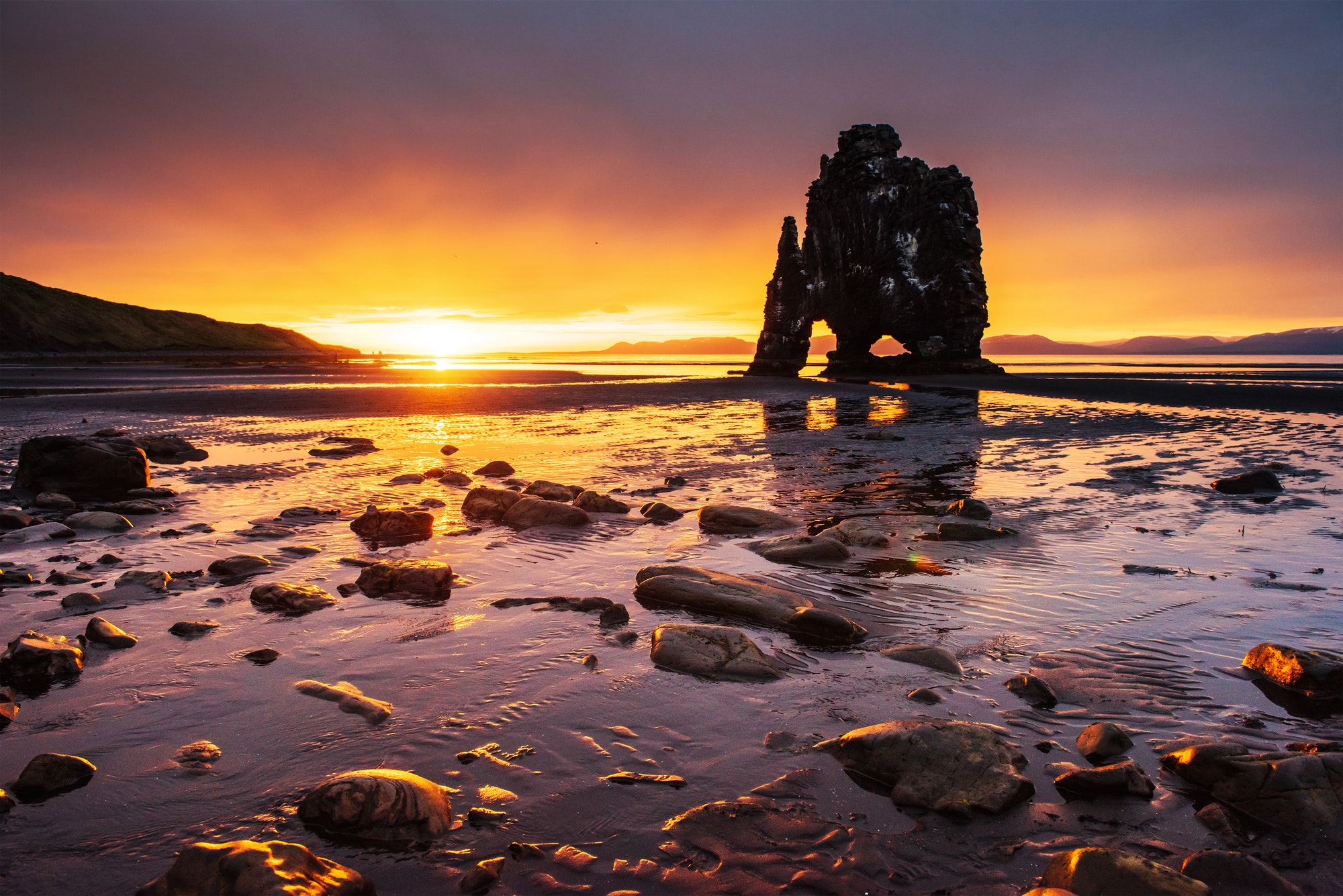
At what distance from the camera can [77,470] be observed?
9945 millimetres

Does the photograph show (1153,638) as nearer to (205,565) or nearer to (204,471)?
(205,565)

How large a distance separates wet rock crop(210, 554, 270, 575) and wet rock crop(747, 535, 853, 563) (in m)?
4.90

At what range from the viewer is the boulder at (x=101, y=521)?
305 inches

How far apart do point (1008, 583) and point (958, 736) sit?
3.18m

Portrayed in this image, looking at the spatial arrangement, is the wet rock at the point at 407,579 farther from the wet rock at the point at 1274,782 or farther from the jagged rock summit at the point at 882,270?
the jagged rock summit at the point at 882,270

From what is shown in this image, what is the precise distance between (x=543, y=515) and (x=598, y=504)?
92 centimetres

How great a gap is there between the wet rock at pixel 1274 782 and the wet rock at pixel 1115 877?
735mm

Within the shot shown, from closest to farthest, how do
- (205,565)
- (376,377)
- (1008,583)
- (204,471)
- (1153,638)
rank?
(1153,638) → (1008,583) → (205,565) → (204,471) → (376,377)

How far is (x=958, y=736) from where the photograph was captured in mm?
3174

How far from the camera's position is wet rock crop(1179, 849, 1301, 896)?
230 cm

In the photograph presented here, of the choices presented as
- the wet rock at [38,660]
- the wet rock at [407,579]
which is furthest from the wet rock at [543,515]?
the wet rock at [38,660]

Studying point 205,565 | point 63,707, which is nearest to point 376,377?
point 205,565

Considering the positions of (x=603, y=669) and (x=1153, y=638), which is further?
(x=1153, y=638)

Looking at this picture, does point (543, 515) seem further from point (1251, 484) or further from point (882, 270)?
point (882, 270)
